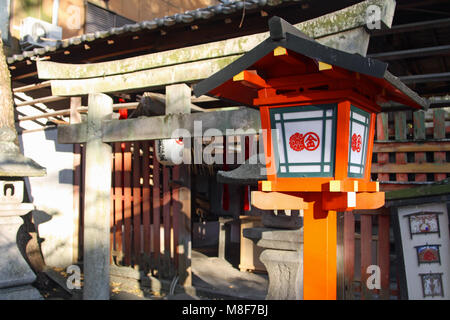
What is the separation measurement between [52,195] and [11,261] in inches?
186

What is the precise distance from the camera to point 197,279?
937 centimetres

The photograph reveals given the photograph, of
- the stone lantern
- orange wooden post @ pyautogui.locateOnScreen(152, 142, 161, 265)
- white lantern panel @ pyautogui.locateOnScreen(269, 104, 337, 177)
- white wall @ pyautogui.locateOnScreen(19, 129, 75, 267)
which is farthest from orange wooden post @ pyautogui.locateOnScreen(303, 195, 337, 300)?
white wall @ pyautogui.locateOnScreen(19, 129, 75, 267)

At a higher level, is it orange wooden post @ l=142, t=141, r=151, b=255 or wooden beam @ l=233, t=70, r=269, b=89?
wooden beam @ l=233, t=70, r=269, b=89

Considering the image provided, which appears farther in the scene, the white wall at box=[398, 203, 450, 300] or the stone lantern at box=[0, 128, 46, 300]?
the stone lantern at box=[0, 128, 46, 300]

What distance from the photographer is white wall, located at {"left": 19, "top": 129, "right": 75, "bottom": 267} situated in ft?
35.1

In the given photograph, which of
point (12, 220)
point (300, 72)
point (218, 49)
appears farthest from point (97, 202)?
point (300, 72)

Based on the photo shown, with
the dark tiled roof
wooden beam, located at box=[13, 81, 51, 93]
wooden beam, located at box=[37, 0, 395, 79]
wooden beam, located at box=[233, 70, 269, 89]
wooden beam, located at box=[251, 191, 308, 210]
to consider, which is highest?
the dark tiled roof

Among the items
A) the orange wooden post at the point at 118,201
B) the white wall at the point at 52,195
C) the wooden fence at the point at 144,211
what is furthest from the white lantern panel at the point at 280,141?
the white wall at the point at 52,195

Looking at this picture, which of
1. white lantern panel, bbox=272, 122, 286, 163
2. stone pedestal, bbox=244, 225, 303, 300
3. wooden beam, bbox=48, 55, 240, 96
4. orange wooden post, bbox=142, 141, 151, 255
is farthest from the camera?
orange wooden post, bbox=142, 141, 151, 255

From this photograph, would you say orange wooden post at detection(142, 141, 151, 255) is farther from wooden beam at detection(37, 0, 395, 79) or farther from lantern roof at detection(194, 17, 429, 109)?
lantern roof at detection(194, 17, 429, 109)

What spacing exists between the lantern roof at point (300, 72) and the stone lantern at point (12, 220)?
3.90 m

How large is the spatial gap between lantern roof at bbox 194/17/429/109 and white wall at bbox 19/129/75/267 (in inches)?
324

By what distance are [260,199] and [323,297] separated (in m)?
0.95

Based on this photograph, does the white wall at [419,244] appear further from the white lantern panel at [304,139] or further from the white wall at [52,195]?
the white wall at [52,195]
